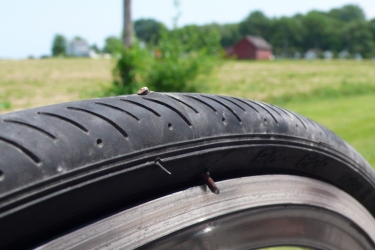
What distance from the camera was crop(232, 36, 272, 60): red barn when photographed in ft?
297

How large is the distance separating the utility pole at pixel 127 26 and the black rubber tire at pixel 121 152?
1193 cm

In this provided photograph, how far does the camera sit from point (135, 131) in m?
1.07

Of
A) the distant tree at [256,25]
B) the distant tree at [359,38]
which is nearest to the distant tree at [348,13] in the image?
the distant tree at [359,38]

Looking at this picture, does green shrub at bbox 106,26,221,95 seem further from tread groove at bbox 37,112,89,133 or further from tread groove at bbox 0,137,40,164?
tread groove at bbox 0,137,40,164

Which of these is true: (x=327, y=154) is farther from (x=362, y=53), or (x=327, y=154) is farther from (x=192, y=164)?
(x=362, y=53)

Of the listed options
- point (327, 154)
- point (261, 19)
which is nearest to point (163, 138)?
point (327, 154)

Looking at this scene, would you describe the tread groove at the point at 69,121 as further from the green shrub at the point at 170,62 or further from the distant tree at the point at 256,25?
the distant tree at the point at 256,25

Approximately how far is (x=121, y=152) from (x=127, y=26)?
1293 centimetres

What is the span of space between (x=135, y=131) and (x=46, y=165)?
23cm

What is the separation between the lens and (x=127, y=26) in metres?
13.5

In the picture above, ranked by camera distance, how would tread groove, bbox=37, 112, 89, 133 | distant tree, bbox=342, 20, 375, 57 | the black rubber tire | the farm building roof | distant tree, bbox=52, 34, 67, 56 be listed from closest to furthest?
1. the black rubber tire
2. tread groove, bbox=37, 112, 89, 133
3. the farm building roof
4. distant tree, bbox=342, 20, 375, 57
5. distant tree, bbox=52, 34, 67, 56

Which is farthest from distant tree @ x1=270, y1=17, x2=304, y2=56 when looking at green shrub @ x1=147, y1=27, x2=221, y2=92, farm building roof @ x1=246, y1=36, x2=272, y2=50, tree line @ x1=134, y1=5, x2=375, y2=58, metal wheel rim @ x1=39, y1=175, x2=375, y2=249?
metal wheel rim @ x1=39, y1=175, x2=375, y2=249

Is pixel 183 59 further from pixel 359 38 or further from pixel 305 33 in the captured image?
pixel 305 33

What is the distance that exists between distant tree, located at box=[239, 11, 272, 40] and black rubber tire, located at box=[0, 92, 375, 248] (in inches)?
3936
